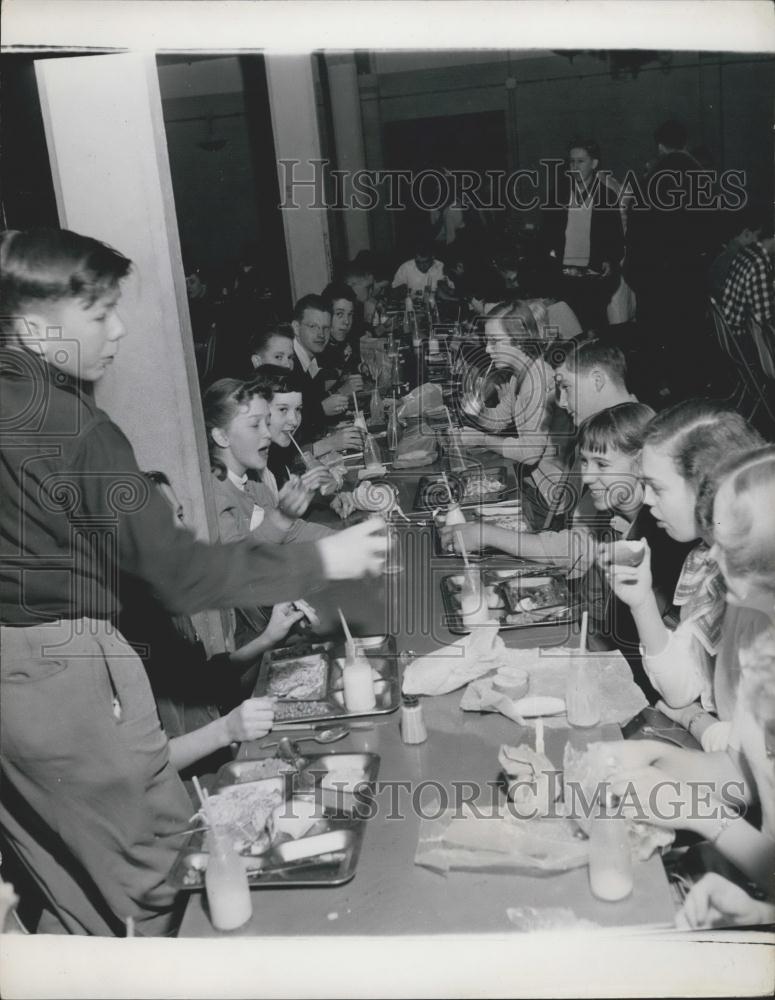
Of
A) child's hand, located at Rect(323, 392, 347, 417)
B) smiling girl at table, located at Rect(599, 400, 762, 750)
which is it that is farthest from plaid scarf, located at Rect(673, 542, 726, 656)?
child's hand, located at Rect(323, 392, 347, 417)

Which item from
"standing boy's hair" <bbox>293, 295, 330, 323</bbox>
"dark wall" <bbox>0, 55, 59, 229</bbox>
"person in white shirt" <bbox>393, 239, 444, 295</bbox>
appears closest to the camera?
"dark wall" <bbox>0, 55, 59, 229</bbox>

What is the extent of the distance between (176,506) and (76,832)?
102 cm

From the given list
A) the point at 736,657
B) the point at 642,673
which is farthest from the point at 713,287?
the point at 736,657

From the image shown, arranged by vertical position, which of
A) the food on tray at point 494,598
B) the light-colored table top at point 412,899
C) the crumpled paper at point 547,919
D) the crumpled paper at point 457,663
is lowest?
the crumpled paper at point 547,919

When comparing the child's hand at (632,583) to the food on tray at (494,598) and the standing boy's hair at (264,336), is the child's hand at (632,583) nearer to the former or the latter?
the food on tray at (494,598)

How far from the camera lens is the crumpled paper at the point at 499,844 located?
1616 mm

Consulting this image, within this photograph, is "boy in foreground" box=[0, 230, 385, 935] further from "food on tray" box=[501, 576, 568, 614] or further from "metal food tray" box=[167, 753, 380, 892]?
"food on tray" box=[501, 576, 568, 614]

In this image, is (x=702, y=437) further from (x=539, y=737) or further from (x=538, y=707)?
(x=539, y=737)

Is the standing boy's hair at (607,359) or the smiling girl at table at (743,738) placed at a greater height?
the standing boy's hair at (607,359)

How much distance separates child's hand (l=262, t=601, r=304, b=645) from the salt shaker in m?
0.74

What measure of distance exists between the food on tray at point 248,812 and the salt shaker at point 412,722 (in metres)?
0.30

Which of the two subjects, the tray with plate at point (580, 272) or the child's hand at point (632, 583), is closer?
the child's hand at point (632, 583)

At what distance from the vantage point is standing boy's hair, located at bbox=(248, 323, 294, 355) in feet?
14.4

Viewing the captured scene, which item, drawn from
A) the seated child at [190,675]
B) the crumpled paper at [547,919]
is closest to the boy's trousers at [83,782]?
the seated child at [190,675]
